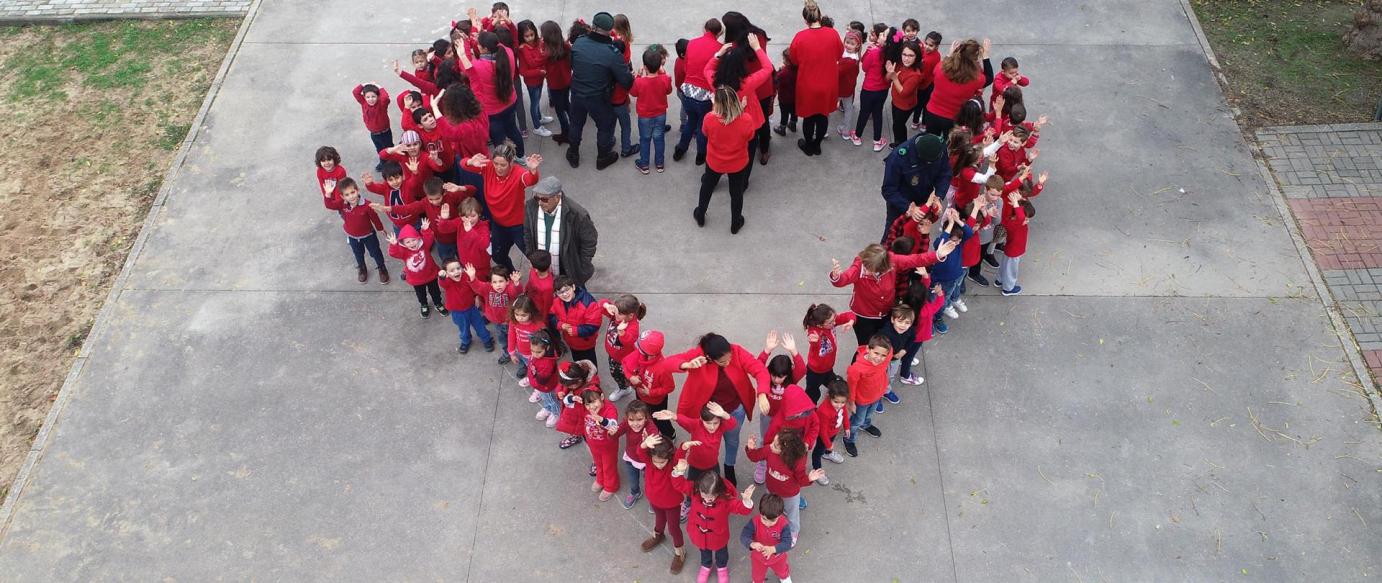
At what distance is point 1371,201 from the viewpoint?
878 centimetres

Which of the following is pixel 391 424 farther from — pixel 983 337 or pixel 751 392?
pixel 983 337

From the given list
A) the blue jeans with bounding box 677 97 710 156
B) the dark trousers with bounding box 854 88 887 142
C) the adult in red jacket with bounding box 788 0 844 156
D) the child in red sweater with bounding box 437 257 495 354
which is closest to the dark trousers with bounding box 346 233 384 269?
the child in red sweater with bounding box 437 257 495 354

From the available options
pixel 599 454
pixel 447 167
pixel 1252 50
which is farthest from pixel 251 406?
pixel 1252 50

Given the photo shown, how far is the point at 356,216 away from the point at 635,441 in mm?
3382

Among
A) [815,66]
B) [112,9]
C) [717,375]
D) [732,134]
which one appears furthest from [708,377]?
A: [112,9]

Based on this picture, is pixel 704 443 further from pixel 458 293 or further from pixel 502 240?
pixel 502 240

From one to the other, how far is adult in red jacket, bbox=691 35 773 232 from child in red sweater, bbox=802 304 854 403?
2.03 m

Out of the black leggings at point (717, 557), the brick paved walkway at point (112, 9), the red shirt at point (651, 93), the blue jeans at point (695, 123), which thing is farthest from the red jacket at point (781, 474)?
the brick paved walkway at point (112, 9)

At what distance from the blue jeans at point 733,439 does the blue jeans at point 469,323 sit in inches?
94.2

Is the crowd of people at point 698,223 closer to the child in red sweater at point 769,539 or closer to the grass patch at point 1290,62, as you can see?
the child in red sweater at point 769,539

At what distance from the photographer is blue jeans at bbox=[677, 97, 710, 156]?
28.2 feet

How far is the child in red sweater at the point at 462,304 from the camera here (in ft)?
22.8

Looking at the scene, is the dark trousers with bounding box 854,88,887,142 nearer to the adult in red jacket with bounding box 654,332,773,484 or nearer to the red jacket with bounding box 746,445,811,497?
the adult in red jacket with bounding box 654,332,773,484

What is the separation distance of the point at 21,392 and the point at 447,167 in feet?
13.2
